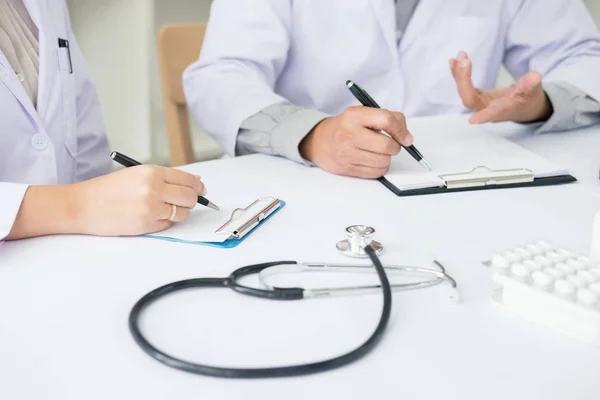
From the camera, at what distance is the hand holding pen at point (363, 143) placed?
0.81m

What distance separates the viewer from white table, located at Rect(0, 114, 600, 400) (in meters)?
0.41

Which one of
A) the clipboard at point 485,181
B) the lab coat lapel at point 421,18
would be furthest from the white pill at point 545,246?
the lab coat lapel at point 421,18

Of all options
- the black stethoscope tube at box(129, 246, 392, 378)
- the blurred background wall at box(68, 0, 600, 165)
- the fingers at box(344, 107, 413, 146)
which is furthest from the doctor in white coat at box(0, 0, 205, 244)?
the blurred background wall at box(68, 0, 600, 165)

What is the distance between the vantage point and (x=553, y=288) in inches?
18.4

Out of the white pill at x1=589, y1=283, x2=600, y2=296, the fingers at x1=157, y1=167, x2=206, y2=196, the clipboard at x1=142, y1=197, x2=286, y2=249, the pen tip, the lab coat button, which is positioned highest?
the white pill at x1=589, y1=283, x2=600, y2=296

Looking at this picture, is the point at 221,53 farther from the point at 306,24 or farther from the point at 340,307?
the point at 340,307

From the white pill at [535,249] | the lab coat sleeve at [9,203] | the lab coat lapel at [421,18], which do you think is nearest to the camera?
the white pill at [535,249]

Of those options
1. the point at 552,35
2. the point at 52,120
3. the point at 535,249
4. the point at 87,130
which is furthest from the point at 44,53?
the point at 552,35

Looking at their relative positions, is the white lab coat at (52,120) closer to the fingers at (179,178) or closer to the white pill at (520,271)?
the fingers at (179,178)

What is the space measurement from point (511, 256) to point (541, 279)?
37 millimetres

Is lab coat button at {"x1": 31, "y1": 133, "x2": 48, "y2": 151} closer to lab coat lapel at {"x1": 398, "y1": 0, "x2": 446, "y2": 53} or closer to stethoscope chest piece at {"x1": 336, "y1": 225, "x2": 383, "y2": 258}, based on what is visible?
stethoscope chest piece at {"x1": 336, "y1": 225, "x2": 383, "y2": 258}

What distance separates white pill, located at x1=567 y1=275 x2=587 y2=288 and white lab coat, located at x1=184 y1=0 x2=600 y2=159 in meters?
0.69

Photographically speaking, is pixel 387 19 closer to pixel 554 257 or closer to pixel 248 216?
pixel 248 216

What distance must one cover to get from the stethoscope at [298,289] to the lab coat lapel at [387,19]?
0.70 meters
